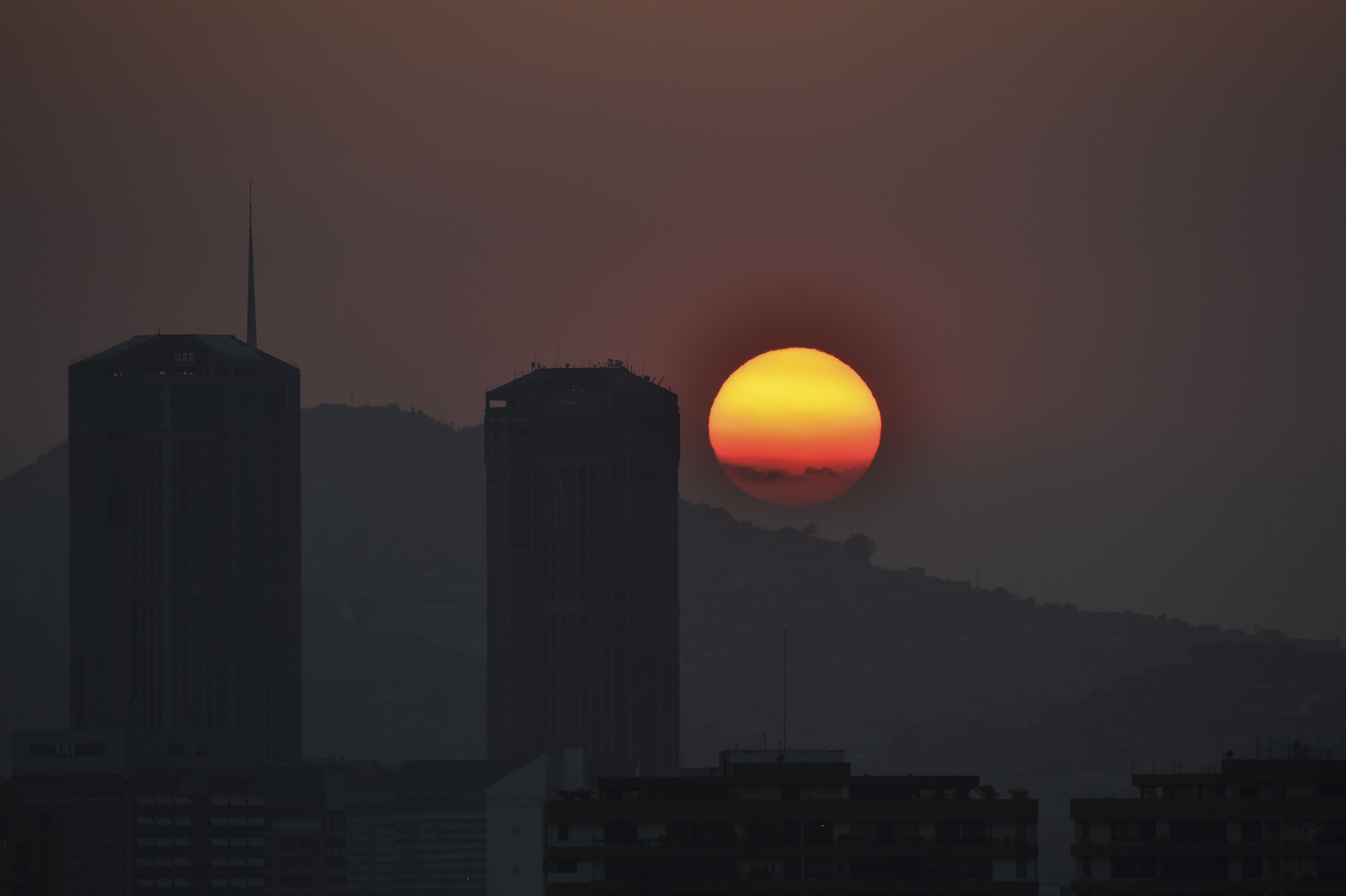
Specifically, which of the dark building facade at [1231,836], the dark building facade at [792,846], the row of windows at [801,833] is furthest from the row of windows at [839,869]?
the dark building facade at [1231,836]

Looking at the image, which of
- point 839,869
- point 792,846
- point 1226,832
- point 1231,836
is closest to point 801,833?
point 792,846

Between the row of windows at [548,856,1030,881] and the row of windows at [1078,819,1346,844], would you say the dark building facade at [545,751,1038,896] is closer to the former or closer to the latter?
the row of windows at [548,856,1030,881]

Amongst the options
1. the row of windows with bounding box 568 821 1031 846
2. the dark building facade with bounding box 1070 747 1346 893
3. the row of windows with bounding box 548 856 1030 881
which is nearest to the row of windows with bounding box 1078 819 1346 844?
the dark building facade with bounding box 1070 747 1346 893

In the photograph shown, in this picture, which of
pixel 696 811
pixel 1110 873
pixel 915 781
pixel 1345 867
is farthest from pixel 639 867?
pixel 1345 867

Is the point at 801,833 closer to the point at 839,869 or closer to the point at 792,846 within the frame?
the point at 792,846

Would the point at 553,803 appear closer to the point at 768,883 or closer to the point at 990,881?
the point at 768,883

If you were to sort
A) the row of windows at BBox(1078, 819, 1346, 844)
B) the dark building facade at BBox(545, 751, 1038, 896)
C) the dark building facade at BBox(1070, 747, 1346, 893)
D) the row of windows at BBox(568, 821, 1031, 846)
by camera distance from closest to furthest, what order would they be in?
the dark building facade at BBox(1070, 747, 1346, 893), the row of windows at BBox(1078, 819, 1346, 844), the dark building facade at BBox(545, 751, 1038, 896), the row of windows at BBox(568, 821, 1031, 846)
